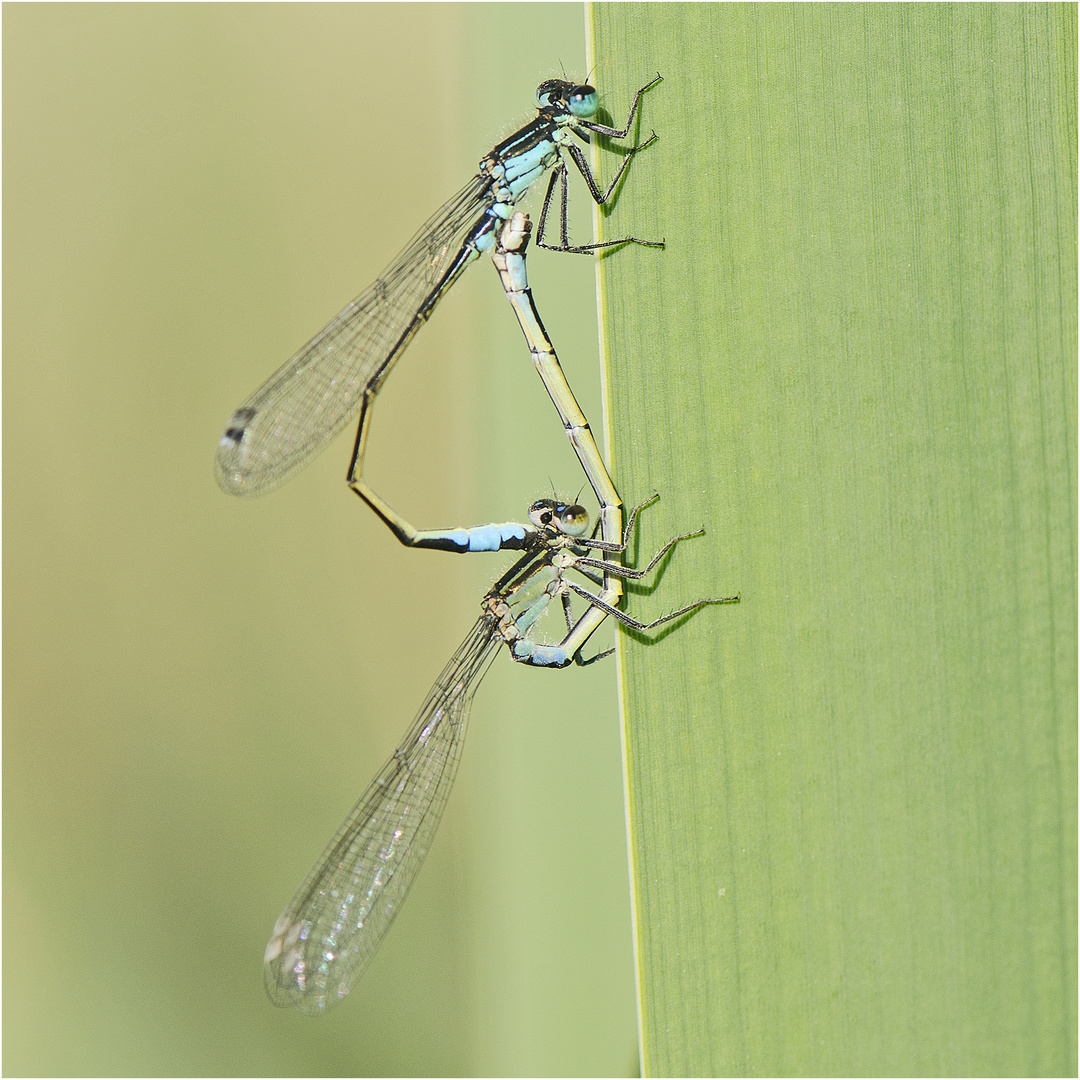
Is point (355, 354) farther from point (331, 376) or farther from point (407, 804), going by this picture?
point (407, 804)

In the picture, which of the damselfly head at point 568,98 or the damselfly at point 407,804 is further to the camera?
the damselfly at point 407,804

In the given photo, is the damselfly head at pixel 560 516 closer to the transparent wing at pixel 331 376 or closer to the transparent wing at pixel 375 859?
the transparent wing at pixel 375 859

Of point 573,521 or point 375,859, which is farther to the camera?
point 375,859

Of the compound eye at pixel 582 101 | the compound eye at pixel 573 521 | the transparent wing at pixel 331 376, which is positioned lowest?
the compound eye at pixel 573 521

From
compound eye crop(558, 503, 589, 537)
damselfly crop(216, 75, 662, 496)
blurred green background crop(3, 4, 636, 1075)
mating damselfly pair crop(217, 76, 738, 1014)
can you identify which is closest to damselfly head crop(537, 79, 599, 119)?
mating damselfly pair crop(217, 76, 738, 1014)

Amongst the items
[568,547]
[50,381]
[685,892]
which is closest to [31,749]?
[50,381]

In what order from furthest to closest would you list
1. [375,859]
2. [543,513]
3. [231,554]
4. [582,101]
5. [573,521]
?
[231,554], [375,859], [543,513], [573,521], [582,101]

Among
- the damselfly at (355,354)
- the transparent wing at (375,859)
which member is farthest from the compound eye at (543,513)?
the damselfly at (355,354)

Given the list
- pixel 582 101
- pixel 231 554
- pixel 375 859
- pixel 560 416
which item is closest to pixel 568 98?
pixel 582 101

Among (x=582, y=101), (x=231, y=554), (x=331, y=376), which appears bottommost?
(x=231, y=554)
